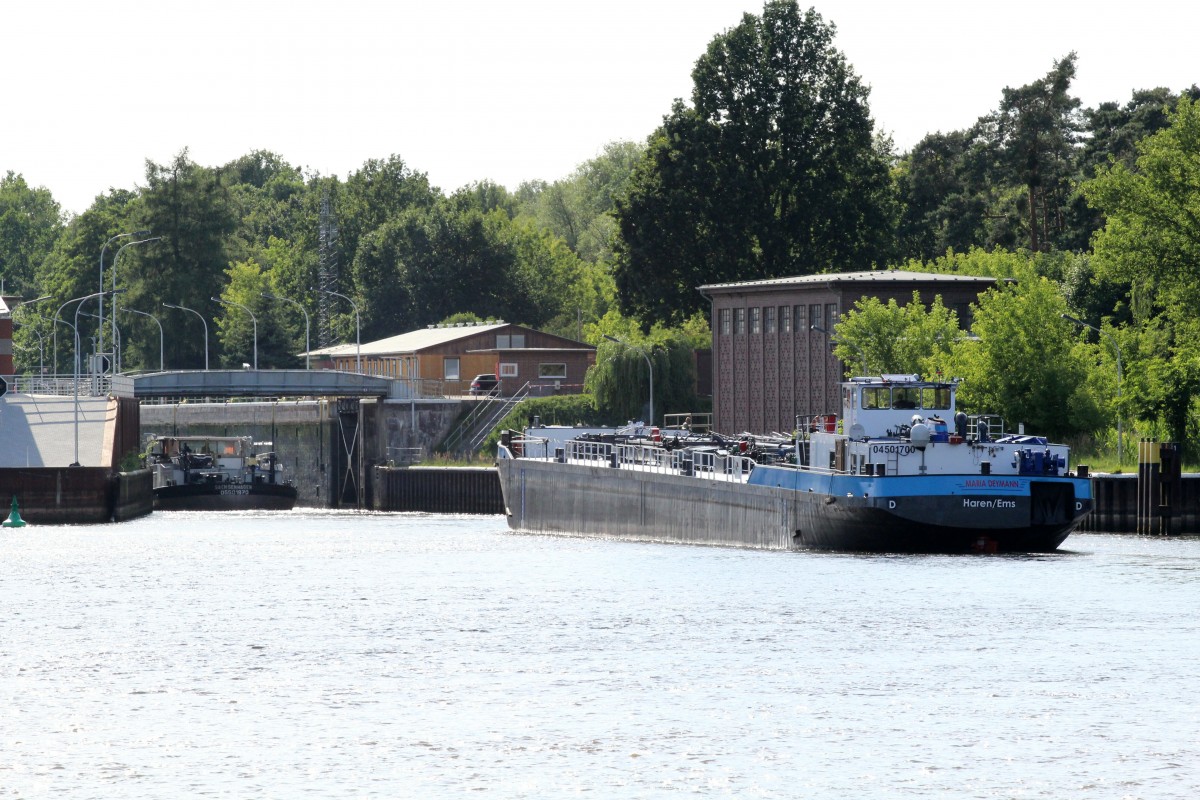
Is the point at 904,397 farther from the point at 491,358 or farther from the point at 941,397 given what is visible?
the point at 491,358

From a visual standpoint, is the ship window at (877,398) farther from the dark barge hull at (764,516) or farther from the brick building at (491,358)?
the brick building at (491,358)

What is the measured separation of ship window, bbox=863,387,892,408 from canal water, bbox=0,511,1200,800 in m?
5.04

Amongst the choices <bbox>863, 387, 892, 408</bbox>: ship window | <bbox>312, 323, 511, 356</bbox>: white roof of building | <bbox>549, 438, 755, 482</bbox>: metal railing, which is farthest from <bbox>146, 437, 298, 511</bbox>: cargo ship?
<bbox>863, 387, 892, 408</bbox>: ship window

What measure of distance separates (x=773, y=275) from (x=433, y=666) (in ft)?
295

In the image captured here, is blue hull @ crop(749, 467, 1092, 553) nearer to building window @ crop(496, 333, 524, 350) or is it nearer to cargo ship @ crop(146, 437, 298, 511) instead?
cargo ship @ crop(146, 437, 298, 511)

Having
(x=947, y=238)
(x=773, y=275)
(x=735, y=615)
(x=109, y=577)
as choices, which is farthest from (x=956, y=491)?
(x=947, y=238)

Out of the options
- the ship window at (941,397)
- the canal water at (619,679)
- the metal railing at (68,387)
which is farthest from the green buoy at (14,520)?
the ship window at (941,397)

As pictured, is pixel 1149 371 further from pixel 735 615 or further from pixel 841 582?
pixel 735 615

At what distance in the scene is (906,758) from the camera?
3234cm

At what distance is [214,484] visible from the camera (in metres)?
124

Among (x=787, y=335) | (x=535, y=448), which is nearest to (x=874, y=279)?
(x=787, y=335)

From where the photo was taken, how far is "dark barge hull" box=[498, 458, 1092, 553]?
198 ft

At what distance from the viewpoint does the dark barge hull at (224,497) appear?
12269 cm

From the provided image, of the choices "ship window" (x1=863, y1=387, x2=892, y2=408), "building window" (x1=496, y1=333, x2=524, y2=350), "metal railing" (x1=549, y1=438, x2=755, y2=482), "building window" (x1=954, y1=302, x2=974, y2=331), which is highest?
"building window" (x1=496, y1=333, x2=524, y2=350)
